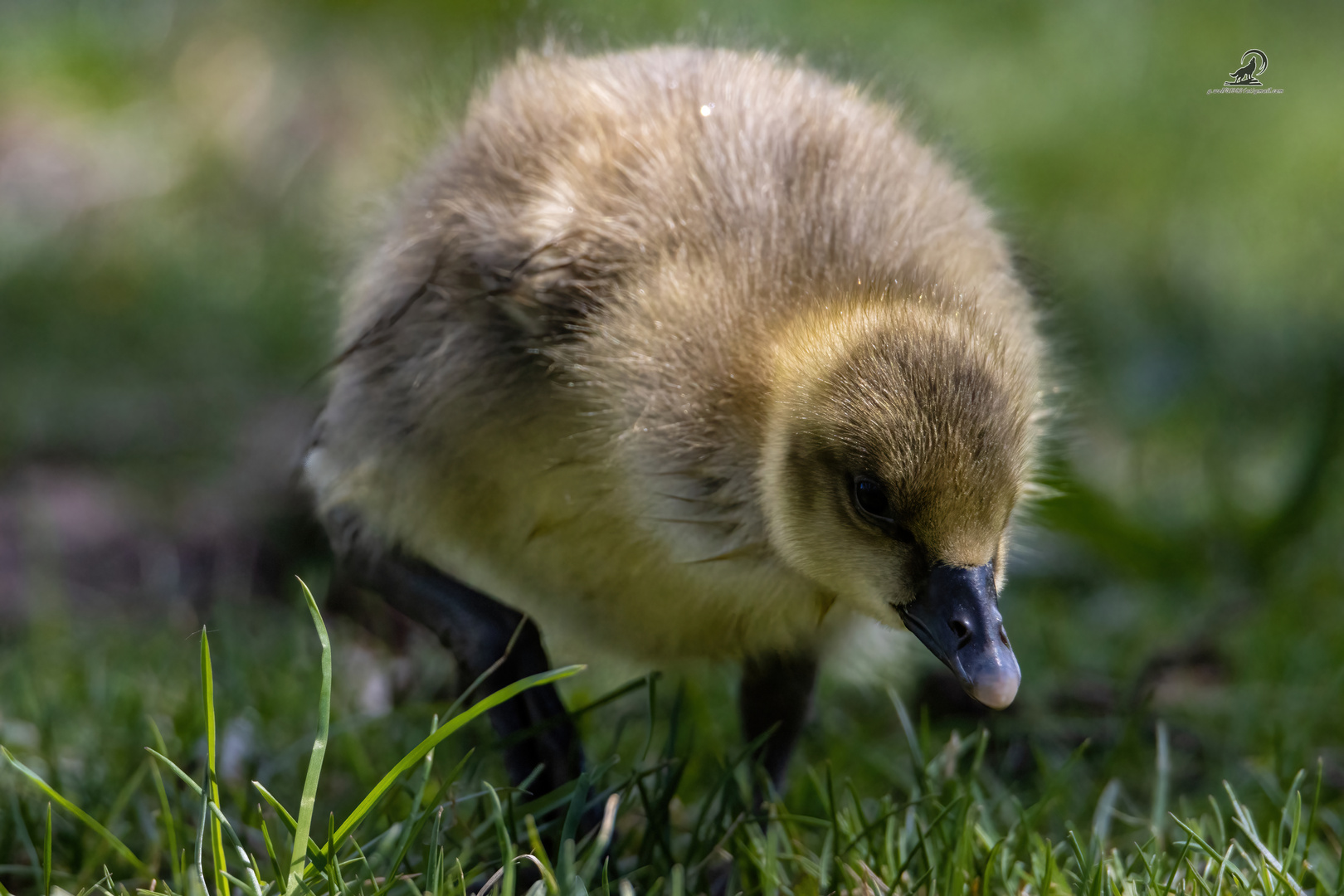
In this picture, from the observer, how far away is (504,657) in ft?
7.19

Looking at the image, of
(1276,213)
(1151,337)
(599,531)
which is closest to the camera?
(599,531)

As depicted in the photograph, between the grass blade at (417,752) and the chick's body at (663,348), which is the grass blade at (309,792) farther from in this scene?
the chick's body at (663,348)

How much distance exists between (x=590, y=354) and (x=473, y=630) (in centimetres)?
49

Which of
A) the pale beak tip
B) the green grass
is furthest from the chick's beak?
the green grass

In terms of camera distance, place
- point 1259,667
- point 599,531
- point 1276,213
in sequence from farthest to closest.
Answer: point 1276,213
point 1259,667
point 599,531

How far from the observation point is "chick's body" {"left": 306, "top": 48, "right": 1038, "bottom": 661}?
197cm

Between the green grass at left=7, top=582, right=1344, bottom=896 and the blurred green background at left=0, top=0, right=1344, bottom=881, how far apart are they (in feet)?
0.16

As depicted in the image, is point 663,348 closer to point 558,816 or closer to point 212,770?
Result: point 558,816

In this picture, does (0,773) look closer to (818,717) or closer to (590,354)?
(590,354)

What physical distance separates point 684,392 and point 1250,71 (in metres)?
4.21

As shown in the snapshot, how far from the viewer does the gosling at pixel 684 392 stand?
188 centimetres

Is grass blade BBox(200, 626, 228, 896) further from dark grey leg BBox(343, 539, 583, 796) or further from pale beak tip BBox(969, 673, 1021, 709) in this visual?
pale beak tip BBox(969, 673, 1021, 709)

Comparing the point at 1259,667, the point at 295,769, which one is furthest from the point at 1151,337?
the point at 295,769

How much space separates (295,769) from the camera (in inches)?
95.0
